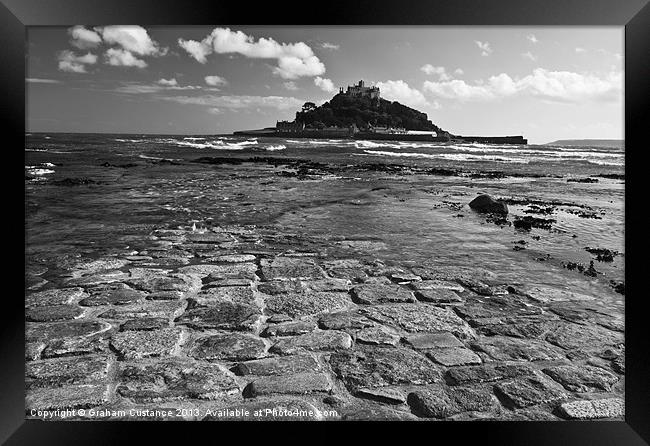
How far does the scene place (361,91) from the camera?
137ft

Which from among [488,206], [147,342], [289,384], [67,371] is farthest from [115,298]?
[488,206]

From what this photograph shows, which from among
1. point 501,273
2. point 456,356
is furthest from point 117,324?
point 501,273

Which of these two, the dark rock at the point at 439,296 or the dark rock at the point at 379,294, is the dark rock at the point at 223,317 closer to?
the dark rock at the point at 379,294

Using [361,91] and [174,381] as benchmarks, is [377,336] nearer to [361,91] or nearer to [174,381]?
[174,381]

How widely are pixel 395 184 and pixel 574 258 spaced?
31.1 ft

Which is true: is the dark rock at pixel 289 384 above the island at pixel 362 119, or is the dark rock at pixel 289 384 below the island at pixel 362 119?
below

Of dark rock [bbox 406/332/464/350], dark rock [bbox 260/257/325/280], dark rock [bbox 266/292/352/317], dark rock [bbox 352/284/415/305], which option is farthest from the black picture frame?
dark rock [bbox 260/257/325/280]

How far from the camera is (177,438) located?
2.22 m

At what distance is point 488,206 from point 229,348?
26.5 ft

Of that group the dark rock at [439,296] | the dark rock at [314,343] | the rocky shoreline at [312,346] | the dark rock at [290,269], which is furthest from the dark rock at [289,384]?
the dark rock at [290,269]

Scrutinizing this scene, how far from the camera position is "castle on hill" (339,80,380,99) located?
39416 millimetres
